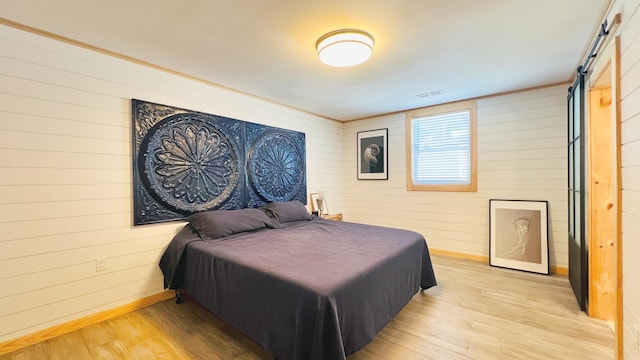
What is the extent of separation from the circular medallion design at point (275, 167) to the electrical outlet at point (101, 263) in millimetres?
1725

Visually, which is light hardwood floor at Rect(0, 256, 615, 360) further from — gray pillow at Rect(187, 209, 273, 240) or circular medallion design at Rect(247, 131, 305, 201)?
circular medallion design at Rect(247, 131, 305, 201)

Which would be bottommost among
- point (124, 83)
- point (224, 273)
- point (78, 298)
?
point (78, 298)

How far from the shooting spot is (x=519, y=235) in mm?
3420

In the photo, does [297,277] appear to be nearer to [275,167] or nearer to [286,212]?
[286,212]

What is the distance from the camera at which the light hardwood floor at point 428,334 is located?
1845 millimetres

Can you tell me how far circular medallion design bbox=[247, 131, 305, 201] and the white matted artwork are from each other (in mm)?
2914

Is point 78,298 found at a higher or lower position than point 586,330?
higher

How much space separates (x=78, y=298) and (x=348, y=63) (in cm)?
310

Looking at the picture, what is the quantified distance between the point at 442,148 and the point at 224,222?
3428 millimetres

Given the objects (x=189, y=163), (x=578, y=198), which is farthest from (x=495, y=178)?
(x=189, y=163)

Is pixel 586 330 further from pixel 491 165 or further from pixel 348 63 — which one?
pixel 348 63

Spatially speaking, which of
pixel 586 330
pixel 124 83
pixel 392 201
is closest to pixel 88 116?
pixel 124 83

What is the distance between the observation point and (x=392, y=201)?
4.60 meters

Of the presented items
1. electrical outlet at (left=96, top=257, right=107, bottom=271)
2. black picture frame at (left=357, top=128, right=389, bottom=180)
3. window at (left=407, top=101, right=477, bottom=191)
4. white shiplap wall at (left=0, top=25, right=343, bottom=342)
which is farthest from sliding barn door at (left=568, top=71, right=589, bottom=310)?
electrical outlet at (left=96, top=257, right=107, bottom=271)
